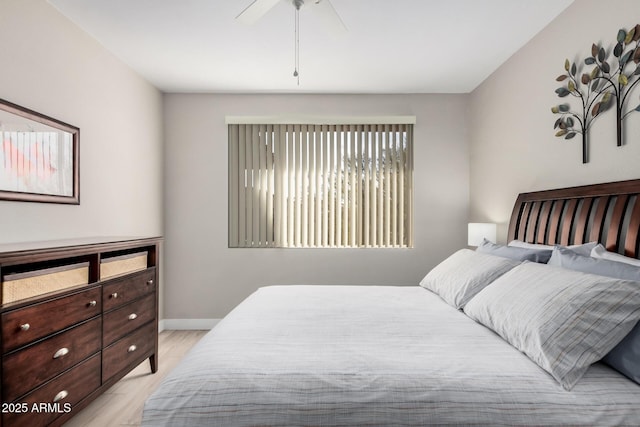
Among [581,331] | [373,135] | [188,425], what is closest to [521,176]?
[373,135]

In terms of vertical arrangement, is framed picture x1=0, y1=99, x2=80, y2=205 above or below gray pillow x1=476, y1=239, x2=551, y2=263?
above

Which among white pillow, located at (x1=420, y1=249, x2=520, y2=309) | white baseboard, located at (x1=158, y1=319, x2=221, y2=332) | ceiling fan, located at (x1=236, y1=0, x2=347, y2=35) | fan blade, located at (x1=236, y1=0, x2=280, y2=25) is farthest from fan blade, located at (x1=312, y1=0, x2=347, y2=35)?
white baseboard, located at (x1=158, y1=319, x2=221, y2=332)

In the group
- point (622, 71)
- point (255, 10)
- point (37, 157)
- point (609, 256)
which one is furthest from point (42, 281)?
point (622, 71)

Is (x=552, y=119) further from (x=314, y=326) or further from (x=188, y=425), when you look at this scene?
(x=188, y=425)

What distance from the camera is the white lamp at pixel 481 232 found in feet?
11.2

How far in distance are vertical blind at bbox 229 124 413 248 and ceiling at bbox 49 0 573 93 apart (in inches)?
20.7

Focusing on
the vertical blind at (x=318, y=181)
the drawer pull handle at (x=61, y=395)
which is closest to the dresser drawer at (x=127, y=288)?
the drawer pull handle at (x=61, y=395)

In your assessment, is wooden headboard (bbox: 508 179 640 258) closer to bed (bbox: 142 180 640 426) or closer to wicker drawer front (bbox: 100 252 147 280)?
bed (bbox: 142 180 640 426)

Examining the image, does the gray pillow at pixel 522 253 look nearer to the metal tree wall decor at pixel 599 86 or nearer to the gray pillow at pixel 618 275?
the gray pillow at pixel 618 275

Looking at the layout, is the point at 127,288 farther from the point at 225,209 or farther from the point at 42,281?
the point at 225,209

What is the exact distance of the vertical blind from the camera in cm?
434

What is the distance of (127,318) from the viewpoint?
258cm

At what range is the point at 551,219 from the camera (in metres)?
2.61

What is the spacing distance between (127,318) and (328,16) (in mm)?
2310
